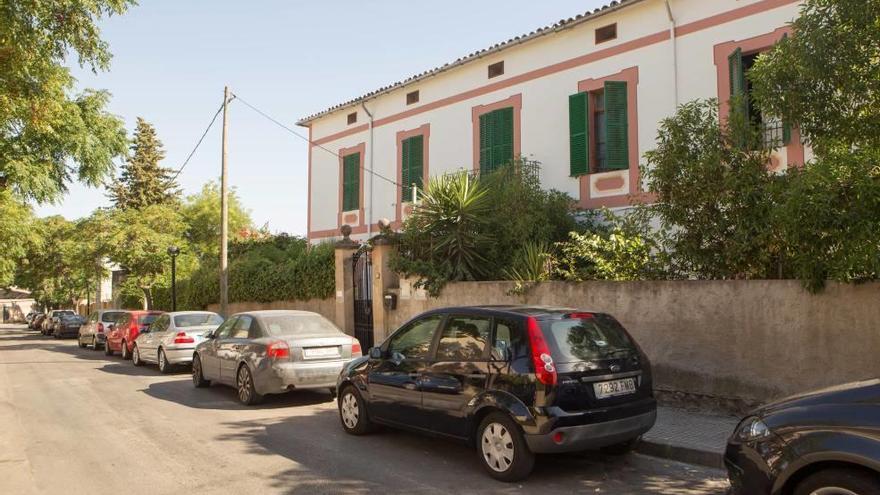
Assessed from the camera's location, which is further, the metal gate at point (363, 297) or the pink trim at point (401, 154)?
the pink trim at point (401, 154)

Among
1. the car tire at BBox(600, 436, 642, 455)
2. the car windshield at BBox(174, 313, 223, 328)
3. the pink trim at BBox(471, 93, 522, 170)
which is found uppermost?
the pink trim at BBox(471, 93, 522, 170)

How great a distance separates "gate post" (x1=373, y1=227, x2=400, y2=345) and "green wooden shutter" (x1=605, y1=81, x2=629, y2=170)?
17.5 ft

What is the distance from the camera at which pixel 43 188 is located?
16250 millimetres

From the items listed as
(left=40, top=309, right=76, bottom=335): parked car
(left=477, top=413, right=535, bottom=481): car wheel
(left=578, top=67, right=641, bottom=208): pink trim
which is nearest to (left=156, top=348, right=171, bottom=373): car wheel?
(left=578, top=67, right=641, bottom=208): pink trim

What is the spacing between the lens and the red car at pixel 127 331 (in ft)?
60.2

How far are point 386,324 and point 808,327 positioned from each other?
858cm

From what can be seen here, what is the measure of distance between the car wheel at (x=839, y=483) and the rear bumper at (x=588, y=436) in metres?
1.95

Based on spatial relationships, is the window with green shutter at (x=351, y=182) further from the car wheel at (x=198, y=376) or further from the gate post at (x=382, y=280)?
the car wheel at (x=198, y=376)

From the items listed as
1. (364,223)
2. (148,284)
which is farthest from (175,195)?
(364,223)

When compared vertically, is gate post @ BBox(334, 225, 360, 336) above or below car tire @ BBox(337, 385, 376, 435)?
above

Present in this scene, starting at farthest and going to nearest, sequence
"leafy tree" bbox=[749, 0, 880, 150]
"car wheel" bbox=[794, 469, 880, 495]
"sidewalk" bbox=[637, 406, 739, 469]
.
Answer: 1. "leafy tree" bbox=[749, 0, 880, 150]
2. "sidewalk" bbox=[637, 406, 739, 469]
3. "car wheel" bbox=[794, 469, 880, 495]

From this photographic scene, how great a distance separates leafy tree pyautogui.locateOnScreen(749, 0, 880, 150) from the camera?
272 inches

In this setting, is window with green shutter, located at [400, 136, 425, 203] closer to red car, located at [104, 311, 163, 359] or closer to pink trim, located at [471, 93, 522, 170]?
pink trim, located at [471, 93, 522, 170]

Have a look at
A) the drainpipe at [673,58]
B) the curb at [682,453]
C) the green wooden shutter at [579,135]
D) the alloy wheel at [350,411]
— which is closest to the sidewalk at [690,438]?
the curb at [682,453]
